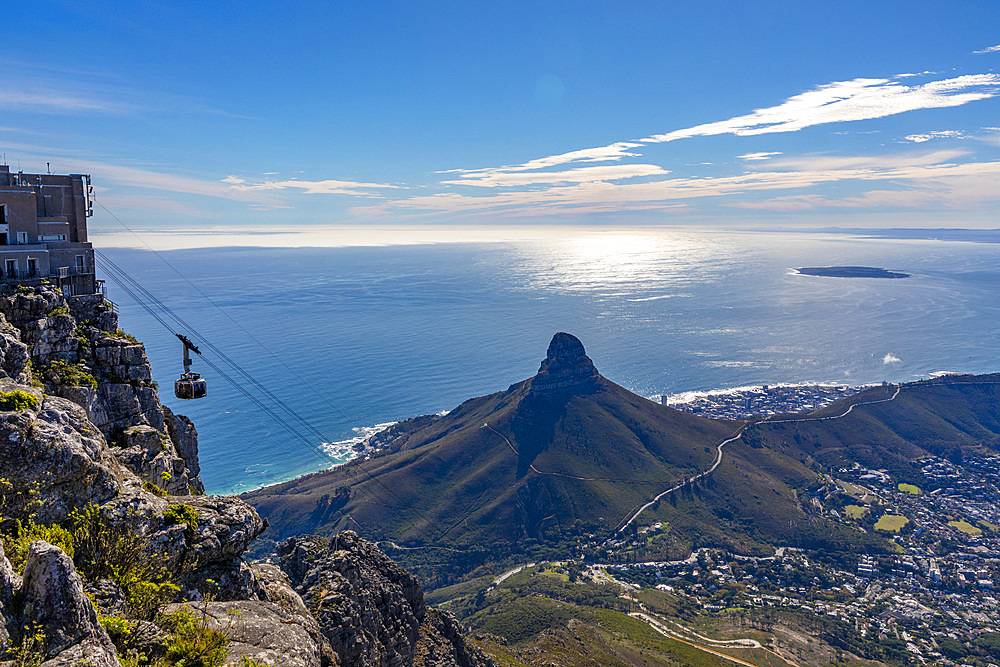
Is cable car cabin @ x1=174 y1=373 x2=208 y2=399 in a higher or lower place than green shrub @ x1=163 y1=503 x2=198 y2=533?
higher

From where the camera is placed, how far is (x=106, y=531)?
13.2m

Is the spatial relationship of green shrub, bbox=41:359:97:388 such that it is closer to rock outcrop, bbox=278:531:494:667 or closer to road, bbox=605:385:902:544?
rock outcrop, bbox=278:531:494:667

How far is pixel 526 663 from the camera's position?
181 feet

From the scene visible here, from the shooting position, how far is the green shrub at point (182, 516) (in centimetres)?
1463

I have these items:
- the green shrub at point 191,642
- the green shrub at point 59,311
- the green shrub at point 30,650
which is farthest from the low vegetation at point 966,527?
the green shrub at point 59,311

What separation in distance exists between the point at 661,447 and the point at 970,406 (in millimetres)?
107278

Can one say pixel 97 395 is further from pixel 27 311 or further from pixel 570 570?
pixel 570 570

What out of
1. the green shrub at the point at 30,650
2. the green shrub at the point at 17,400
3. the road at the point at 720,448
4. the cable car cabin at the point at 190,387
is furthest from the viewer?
the road at the point at 720,448

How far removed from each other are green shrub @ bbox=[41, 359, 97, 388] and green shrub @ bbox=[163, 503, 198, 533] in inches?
393

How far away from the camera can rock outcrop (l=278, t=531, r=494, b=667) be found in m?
26.6

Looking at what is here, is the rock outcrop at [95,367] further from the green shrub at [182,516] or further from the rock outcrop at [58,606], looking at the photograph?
the rock outcrop at [58,606]

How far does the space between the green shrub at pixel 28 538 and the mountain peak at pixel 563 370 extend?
13827 cm

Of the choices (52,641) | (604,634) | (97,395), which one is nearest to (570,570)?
(604,634)

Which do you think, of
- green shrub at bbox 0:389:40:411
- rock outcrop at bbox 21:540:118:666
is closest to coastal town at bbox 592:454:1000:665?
rock outcrop at bbox 21:540:118:666
